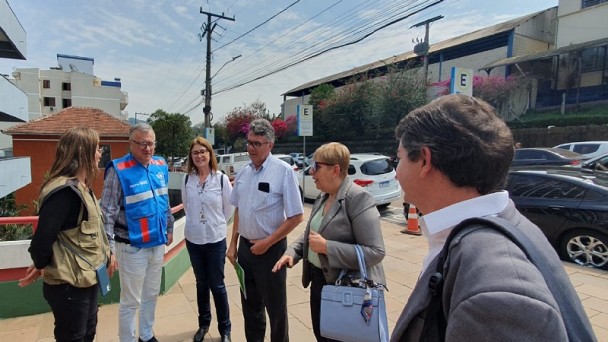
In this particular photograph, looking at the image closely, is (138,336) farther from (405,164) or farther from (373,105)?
(373,105)

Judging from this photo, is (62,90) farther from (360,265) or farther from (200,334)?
(360,265)

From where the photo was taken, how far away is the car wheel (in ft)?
17.0

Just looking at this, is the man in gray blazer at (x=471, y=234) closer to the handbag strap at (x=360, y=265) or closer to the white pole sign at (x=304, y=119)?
the handbag strap at (x=360, y=265)

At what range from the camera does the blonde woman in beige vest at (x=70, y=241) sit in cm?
213

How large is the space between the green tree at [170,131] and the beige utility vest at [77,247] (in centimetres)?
2406

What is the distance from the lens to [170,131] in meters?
25.7

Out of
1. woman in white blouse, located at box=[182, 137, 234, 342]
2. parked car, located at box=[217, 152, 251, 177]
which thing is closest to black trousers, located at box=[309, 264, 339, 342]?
woman in white blouse, located at box=[182, 137, 234, 342]

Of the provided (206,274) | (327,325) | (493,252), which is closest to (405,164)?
(493,252)

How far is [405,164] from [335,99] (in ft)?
96.9

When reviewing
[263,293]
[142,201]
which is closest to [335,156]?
[263,293]

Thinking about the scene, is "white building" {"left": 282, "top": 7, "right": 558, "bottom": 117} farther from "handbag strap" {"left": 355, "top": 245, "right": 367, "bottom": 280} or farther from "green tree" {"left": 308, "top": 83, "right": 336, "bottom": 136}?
"handbag strap" {"left": 355, "top": 245, "right": 367, "bottom": 280}

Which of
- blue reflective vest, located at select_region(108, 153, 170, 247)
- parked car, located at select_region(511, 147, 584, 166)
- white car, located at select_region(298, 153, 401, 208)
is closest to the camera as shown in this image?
blue reflective vest, located at select_region(108, 153, 170, 247)

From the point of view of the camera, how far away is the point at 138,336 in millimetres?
3279

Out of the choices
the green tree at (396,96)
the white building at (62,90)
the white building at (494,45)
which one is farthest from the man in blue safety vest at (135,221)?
the white building at (62,90)
